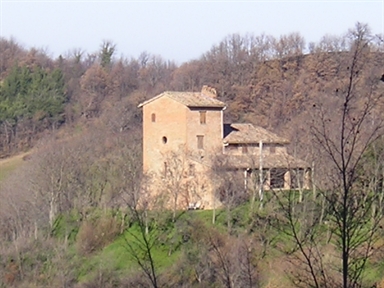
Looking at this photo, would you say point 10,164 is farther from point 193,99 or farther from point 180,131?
point 180,131

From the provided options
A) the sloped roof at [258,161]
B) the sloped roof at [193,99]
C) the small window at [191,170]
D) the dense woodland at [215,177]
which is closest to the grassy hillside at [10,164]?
the dense woodland at [215,177]

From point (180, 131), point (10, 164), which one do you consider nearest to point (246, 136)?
point (180, 131)

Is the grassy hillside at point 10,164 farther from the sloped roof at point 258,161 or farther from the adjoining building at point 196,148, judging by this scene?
the sloped roof at point 258,161

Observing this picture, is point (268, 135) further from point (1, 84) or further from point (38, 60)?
point (38, 60)

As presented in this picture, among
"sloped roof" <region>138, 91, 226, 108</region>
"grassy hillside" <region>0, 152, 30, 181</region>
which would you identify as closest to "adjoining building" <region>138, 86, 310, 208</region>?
"sloped roof" <region>138, 91, 226, 108</region>

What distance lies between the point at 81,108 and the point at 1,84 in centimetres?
497

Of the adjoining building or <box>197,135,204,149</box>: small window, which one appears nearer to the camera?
the adjoining building

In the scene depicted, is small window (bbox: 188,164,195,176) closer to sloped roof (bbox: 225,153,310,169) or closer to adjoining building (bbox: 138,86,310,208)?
adjoining building (bbox: 138,86,310,208)

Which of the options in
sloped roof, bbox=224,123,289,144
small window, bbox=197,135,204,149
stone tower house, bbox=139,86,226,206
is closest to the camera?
stone tower house, bbox=139,86,226,206

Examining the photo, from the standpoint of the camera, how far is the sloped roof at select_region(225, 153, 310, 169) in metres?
23.6

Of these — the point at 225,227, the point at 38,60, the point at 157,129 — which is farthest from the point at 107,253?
the point at 38,60

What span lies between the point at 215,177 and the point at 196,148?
1850 mm

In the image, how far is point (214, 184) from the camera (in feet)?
78.0

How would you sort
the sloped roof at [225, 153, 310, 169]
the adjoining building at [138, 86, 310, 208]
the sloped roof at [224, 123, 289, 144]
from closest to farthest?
1. the sloped roof at [225, 153, 310, 169]
2. the adjoining building at [138, 86, 310, 208]
3. the sloped roof at [224, 123, 289, 144]
